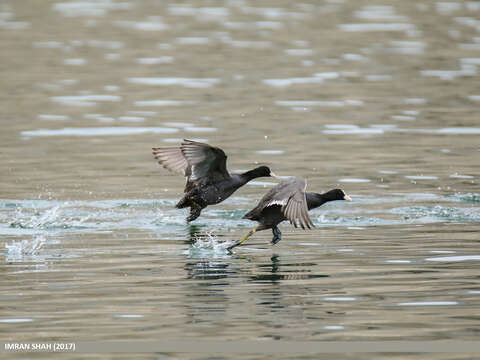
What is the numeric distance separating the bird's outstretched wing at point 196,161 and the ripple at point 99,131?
7015mm

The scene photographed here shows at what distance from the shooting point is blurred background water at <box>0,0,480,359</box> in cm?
999

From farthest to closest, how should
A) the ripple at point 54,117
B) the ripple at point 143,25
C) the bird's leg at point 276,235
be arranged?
1. the ripple at point 143,25
2. the ripple at point 54,117
3. the bird's leg at point 276,235

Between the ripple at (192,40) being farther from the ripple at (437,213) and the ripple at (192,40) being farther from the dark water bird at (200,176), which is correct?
the dark water bird at (200,176)

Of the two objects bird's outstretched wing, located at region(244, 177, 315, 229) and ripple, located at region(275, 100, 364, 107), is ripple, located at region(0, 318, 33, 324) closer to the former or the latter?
bird's outstretched wing, located at region(244, 177, 315, 229)

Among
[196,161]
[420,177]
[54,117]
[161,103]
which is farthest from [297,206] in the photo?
[161,103]

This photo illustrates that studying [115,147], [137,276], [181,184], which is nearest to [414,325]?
[137,276]

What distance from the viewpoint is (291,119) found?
2316 centimetres

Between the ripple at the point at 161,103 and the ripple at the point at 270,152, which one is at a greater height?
the ripple at the point at 270,152

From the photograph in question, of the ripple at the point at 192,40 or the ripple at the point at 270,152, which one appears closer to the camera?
the ripple at the point at 270,152

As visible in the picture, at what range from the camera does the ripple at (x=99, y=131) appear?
856 inches

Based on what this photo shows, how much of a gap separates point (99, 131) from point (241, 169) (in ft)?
15.2

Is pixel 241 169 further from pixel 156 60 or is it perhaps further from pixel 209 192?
pixel 156 60

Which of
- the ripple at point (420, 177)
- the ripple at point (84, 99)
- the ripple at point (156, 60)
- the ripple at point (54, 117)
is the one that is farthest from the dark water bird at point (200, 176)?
the ripple at point (156, 60)

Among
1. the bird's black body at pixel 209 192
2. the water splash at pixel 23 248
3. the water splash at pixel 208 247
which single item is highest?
the bird's black body at pixel 209 192
